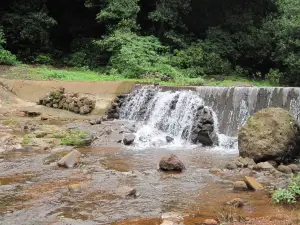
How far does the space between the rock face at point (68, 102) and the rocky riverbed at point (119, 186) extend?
3.91 meters

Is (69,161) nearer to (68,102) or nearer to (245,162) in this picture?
(245,162)

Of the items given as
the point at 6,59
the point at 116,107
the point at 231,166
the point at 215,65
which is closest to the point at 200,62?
the point at 215,65

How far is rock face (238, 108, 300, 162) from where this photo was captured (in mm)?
8938

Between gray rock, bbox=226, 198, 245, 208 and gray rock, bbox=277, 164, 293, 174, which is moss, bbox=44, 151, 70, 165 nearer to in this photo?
gray rock, bbox=226, 198, 245, 208

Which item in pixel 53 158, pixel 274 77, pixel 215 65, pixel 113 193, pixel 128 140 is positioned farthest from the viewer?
pixel 215 65

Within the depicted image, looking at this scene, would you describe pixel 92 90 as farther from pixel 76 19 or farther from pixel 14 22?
pixel 76 19

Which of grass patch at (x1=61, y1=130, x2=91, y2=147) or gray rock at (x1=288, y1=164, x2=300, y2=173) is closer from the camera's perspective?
gray rock at (x1=288, y1=164, x2=300, y2=173)

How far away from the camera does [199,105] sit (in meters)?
13.4

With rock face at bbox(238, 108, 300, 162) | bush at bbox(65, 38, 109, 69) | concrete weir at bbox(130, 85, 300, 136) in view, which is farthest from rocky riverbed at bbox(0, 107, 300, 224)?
bush at bbox(65, 38, 109, 69)

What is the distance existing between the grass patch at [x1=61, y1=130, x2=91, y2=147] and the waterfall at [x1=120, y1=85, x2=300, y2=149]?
61.6 inches

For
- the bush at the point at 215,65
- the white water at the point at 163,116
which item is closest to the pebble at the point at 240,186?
the white water at the point at 163,116

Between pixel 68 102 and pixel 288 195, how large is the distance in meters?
11.3

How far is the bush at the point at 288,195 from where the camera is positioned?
234 inches

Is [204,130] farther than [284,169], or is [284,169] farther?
[204,130]
